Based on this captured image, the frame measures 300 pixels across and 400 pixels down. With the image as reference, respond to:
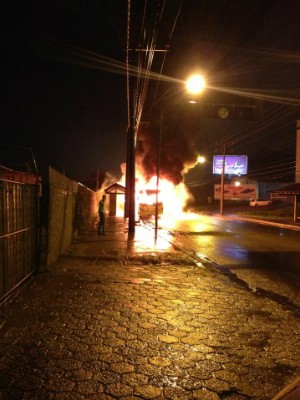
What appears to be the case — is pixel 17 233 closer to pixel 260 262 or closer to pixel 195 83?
pixel 260 262

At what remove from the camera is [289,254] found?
12.0m

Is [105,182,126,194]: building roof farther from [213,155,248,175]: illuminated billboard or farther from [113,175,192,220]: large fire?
[213,155,248,175]: illuminated billboard

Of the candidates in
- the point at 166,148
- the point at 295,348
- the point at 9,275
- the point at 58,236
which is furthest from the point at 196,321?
the point at 166,148

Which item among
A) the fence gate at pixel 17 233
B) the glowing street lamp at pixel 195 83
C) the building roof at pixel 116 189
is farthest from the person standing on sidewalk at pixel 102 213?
the building roof at pixel 116 189

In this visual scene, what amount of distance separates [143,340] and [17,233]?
9.56 feet

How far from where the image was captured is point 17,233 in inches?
238

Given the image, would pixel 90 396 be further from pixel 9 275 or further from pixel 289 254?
pixel 289 254

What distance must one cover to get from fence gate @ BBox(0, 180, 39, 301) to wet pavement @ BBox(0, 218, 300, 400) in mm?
327

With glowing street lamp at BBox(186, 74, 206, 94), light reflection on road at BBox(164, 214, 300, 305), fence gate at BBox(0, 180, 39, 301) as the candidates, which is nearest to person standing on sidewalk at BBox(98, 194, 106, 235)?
light reflection on road at BBox(164, 214, 300, 305)

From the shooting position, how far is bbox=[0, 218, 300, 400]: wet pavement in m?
3.32

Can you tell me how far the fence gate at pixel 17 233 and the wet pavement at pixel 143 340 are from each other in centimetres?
33

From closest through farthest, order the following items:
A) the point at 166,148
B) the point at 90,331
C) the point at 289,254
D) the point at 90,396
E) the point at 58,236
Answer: the point at 90,396 < the point at 90,331 < the point at 58,236 < the point at 289,254 < the point at 166,148

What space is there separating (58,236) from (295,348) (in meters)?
6.66

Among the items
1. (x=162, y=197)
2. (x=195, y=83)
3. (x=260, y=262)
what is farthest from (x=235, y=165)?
(x=260, y=262)
